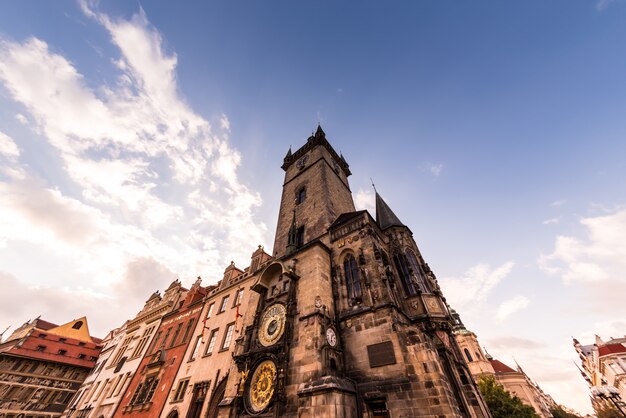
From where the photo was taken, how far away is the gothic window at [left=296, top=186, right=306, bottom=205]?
23594mm

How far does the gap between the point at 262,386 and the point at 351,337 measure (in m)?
4.70

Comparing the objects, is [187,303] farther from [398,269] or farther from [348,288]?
[398,269]

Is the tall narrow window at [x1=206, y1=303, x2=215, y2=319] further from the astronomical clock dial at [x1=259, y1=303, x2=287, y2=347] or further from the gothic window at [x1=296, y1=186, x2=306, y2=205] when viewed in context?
the gothic window at [x1=296, y1=186, x2=306, y2=205]

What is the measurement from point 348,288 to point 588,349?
104 metres

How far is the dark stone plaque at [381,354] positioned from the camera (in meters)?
10.5

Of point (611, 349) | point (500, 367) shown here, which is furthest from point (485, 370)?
point (611, 349)

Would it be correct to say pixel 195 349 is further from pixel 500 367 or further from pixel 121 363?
pixel 500 367

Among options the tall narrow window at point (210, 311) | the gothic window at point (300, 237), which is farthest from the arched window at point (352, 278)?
the tall narrow window at point (210, 311)

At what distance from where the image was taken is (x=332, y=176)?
24.8m

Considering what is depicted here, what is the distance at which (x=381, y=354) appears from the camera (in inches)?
424

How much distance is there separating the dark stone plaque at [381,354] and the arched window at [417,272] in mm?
4249

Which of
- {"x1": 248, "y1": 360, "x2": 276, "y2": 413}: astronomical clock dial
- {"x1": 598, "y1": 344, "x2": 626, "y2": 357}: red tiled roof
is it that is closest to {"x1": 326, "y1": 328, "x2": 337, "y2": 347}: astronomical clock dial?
{"x1": 248, "y1": 360, "x2": 276, "y2": 413}: astronomical clock dial

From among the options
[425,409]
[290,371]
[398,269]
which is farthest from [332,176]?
[425,409]

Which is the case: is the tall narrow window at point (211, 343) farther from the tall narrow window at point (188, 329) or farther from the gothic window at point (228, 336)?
the tall narrow window at point (188, 329)
